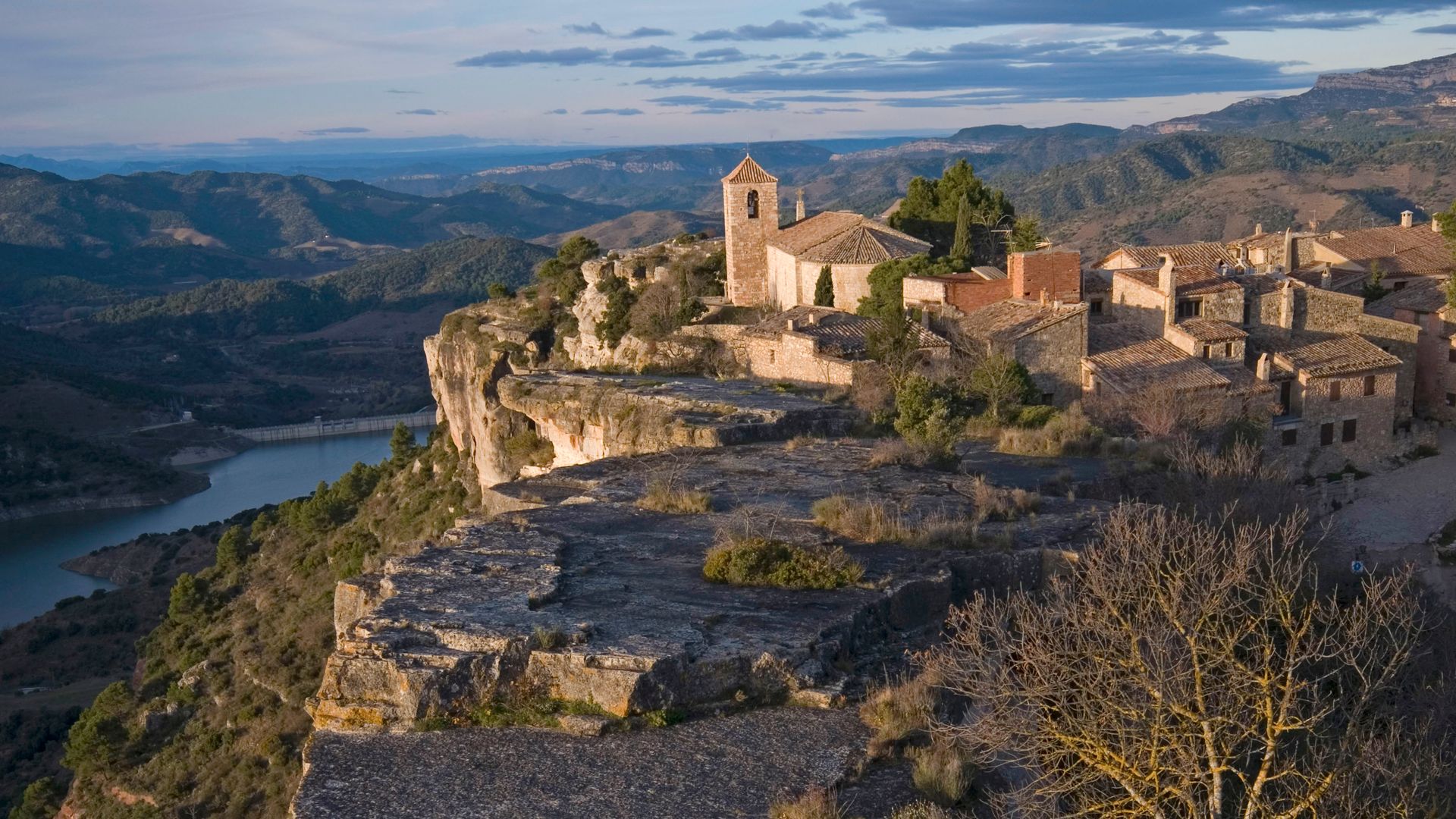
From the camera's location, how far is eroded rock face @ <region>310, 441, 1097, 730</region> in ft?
23.6

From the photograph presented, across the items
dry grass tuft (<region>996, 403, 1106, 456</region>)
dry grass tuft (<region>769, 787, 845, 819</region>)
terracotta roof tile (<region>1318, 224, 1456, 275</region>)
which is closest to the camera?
dry grass tuft (<region>769, 787, 845, 819</region>)

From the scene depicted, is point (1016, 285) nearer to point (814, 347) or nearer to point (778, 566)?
point (814, 347)

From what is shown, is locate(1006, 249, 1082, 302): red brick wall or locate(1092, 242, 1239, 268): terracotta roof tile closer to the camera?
locate(1006, 249, 1082, 302): red brick wall

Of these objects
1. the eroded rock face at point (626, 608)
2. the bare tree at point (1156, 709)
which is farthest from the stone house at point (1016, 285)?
the bare tree at point (1156, 709)

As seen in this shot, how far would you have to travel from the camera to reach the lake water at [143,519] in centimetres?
5050

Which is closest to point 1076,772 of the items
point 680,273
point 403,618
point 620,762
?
point 620,762

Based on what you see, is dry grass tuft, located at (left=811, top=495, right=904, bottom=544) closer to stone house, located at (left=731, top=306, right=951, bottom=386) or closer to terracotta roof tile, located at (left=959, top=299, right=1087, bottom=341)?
stone house, located at (left=731, top=306, right=951, bottom=386)

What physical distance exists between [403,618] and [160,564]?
132 ft

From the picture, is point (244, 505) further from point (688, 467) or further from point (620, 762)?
point (620, 762)

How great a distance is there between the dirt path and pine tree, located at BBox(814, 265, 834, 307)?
9266 mm

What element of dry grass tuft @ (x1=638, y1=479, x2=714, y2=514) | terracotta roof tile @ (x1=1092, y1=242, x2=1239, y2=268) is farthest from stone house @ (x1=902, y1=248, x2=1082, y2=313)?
dry grass tuft @ (x1=638, y1=479, x2=714, y2=514)

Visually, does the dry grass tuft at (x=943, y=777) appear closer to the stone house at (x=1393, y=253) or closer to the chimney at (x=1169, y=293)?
the chimney at (x=1169, y=293)

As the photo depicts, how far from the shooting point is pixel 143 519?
60.9 m

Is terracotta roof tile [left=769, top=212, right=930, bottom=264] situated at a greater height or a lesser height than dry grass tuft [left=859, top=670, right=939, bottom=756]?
greater
